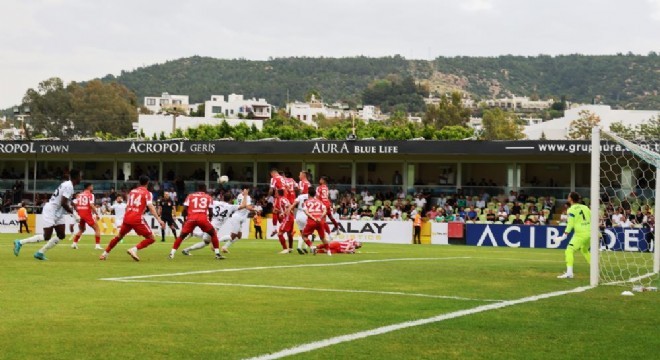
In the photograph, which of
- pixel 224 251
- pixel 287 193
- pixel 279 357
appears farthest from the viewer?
pixel 287 193

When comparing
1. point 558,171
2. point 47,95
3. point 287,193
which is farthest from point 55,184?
point 47,95

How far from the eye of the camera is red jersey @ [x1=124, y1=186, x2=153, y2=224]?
26422 mm

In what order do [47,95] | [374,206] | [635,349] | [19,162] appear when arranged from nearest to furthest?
1. [635,349]
2. [374,206]
3. [19,162]
4. [47,95]

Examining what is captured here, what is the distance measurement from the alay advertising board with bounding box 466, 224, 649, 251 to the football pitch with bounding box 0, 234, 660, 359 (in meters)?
20.5

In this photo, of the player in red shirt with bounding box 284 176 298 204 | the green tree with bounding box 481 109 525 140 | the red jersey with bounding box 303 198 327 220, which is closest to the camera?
the red jersey with bounding box 303 198 327 220

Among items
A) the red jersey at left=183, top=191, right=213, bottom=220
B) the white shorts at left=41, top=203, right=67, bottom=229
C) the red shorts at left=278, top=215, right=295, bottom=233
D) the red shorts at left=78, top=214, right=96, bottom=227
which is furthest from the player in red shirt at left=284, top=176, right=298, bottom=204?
the white shorts at left=41, top=203, right=67, bottom=229

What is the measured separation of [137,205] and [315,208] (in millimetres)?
6130

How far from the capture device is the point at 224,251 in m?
30.5

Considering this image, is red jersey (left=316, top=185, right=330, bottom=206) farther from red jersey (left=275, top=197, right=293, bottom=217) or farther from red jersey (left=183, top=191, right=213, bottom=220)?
red jersey (left=183, top=191, right=213, bottom=220)

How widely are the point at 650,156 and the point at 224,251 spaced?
13.0m

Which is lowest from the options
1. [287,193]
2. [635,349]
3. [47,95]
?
[635,349]

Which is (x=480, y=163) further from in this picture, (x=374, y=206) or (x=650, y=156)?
(x=650, y=156)

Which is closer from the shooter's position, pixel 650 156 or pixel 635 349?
pixel 635 349

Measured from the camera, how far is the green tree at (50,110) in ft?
481
